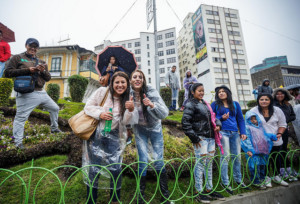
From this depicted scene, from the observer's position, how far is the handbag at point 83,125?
200cm

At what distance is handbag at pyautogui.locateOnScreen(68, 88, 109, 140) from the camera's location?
2.00 m

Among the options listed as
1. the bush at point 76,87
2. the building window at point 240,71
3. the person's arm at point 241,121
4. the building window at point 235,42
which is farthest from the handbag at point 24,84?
the building window at point 235,42

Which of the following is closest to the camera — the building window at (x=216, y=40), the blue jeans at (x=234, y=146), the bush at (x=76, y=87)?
the blue jeans at (x=234, y=146)

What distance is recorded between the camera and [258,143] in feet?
10.3

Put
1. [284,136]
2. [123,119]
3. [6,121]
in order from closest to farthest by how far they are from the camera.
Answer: [123,119] → [284,136] → [6,121]

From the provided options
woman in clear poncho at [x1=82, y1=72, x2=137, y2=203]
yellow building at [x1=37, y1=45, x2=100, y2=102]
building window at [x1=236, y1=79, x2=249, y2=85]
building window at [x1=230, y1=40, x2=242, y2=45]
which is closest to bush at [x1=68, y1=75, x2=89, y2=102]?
yellow building at [x1=37, y1=45, x2=100, y2=102]

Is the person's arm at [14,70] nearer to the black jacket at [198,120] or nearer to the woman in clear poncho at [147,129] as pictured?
the woman in clear poncho at [147,129]

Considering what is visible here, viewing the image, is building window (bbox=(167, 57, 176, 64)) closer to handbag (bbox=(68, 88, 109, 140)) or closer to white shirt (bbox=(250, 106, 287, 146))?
white shirt (bbox=(250, 106, 287, 146))

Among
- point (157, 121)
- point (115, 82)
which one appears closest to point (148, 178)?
point (157, 121)

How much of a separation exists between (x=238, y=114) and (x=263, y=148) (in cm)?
79

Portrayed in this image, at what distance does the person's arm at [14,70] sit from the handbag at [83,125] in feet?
6.34

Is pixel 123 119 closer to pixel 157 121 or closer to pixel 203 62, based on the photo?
pixel 157 121

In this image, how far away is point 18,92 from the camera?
3076mm

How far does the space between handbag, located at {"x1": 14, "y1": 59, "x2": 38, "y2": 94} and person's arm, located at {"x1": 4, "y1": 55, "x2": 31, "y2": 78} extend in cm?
8
